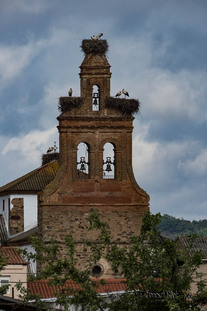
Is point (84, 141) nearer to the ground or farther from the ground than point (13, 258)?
farther from the ground

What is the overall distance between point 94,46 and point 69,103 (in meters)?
3.49

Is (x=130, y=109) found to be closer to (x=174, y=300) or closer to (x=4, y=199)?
(x=4, y=199)

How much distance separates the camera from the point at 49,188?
49.2m

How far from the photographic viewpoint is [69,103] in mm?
49875

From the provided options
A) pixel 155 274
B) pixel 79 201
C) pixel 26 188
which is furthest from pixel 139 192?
pixel 155 274

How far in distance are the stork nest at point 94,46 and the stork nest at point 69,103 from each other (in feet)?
9.19

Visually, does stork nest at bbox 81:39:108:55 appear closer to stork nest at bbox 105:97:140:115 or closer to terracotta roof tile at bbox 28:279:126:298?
stork nest at bbox 105:97:140:115

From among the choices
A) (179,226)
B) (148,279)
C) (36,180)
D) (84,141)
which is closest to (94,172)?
(84,141)

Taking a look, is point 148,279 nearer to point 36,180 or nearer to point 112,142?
point 112,142

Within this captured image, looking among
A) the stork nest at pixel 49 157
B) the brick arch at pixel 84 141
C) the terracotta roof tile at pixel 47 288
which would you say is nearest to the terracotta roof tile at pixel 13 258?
the terracotta roof tile at pixel 47 288

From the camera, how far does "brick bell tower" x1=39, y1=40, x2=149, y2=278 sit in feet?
161

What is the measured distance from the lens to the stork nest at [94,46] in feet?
167

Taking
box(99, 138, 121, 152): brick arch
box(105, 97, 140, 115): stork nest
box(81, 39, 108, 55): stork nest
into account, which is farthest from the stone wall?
box(81, 39, 108, 55): stork nest

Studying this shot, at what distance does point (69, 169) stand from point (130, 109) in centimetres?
443
